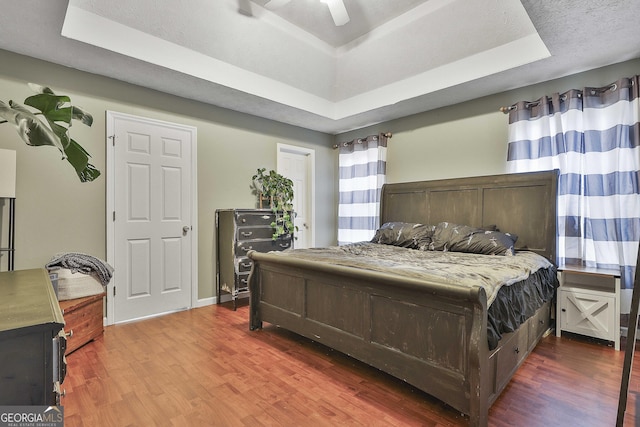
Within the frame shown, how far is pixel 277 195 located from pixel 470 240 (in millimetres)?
2461

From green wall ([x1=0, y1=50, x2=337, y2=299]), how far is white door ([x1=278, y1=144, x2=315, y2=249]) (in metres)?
0.82

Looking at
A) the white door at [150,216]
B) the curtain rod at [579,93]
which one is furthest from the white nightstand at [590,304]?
the white door at [150,216]

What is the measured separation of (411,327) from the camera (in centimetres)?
194

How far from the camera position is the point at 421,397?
1.98m

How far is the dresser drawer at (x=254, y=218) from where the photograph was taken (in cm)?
387

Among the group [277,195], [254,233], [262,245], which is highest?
[277,195]

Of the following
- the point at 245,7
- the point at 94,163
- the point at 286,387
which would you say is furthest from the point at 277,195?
the point at 286,387

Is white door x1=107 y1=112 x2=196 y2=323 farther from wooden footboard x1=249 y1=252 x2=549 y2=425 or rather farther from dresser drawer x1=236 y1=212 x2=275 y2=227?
wooden footboard x1=249 y1=252 x2=549 y2=425

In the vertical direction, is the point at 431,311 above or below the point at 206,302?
above

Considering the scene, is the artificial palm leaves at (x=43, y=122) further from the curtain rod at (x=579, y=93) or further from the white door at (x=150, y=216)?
the curtain rod at (x=579, y=93)

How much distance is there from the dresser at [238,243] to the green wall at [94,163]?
123 millimetres

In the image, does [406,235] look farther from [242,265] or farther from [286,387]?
[286,387]

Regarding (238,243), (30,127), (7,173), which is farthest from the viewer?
(238,243)

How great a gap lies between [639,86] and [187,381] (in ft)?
14.0
